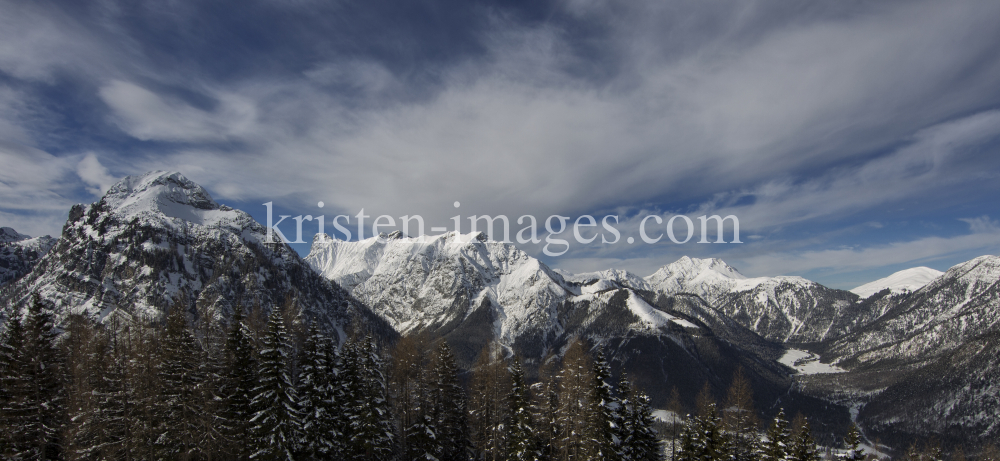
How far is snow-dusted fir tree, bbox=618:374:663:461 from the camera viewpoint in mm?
43156

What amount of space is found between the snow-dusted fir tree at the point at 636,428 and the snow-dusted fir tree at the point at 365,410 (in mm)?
23498

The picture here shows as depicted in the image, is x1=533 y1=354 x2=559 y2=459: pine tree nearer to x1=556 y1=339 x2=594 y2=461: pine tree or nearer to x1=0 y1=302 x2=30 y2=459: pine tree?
x1=556 y1=339 x2=594 y2=461: pine tree

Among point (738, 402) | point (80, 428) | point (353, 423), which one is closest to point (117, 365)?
point (80, 428)

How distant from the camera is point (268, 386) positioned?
32.8 metres

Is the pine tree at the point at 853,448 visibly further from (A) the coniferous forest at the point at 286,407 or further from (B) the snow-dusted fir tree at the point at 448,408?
(B) the snow-dusted fir tree at the point at 448,408

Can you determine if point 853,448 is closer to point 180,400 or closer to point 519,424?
point 519,424

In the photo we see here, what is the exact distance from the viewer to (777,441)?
4344 cm

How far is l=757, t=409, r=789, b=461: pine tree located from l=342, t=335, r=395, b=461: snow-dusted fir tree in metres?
38.5

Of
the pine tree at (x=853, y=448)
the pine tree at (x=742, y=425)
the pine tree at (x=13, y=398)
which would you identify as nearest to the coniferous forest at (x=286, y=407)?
the pine tree at (x=13, y=398)

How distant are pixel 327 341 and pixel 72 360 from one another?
27.8m

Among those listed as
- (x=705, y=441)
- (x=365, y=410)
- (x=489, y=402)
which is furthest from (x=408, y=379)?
(x=705, y=441)

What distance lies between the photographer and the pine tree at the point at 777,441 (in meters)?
42.5

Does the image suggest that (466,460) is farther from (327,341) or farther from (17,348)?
(17,348)

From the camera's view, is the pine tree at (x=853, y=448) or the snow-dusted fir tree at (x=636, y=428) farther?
the snow-dusted fir tree at (x=636, y=428)
